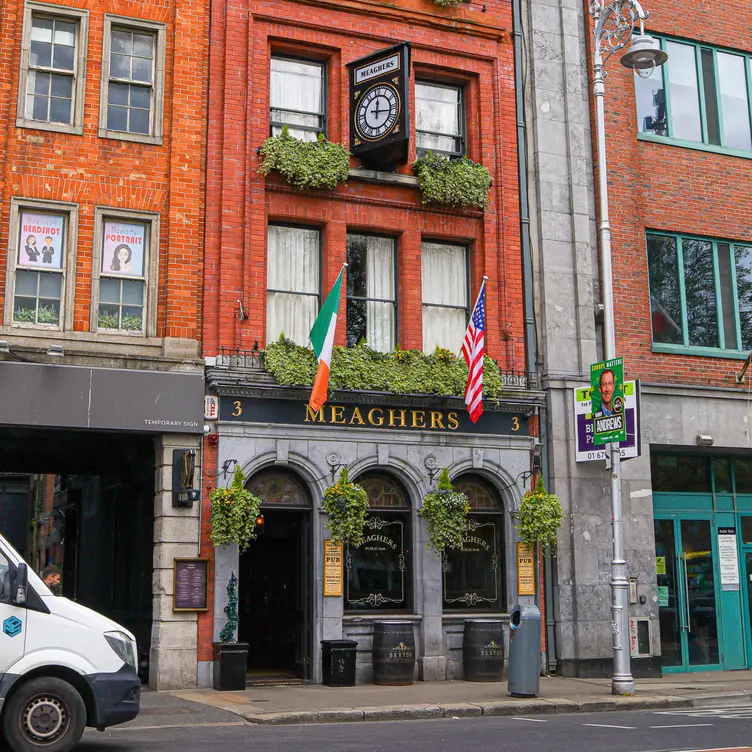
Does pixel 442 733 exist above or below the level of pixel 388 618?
below

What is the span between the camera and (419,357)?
1930 cm

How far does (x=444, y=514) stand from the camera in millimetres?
18516

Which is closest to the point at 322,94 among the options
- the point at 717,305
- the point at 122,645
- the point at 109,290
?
the point at 109,290

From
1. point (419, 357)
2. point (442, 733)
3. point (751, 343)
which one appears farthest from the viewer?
point (751, 343)

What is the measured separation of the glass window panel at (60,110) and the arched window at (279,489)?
681cm

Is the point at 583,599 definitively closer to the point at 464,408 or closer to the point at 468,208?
the point at 464,408

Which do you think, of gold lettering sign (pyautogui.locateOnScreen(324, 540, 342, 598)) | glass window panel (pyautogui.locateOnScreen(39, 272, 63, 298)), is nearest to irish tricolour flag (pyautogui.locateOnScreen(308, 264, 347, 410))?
gold lettering sign (pyautogui.locateOnScreen(324, 540, 342, 598))

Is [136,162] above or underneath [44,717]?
above

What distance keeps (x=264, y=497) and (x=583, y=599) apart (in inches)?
247

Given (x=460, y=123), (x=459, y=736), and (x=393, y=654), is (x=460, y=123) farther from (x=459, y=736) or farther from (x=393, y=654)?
(x=459, y=736)

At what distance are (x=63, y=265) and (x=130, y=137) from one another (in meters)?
2.51

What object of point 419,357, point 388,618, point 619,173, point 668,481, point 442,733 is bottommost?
point 442,733

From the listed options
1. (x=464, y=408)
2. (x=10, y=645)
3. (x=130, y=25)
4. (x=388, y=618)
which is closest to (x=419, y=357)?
(x=464, y=408)

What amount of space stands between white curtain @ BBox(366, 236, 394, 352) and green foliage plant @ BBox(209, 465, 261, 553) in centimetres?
418
